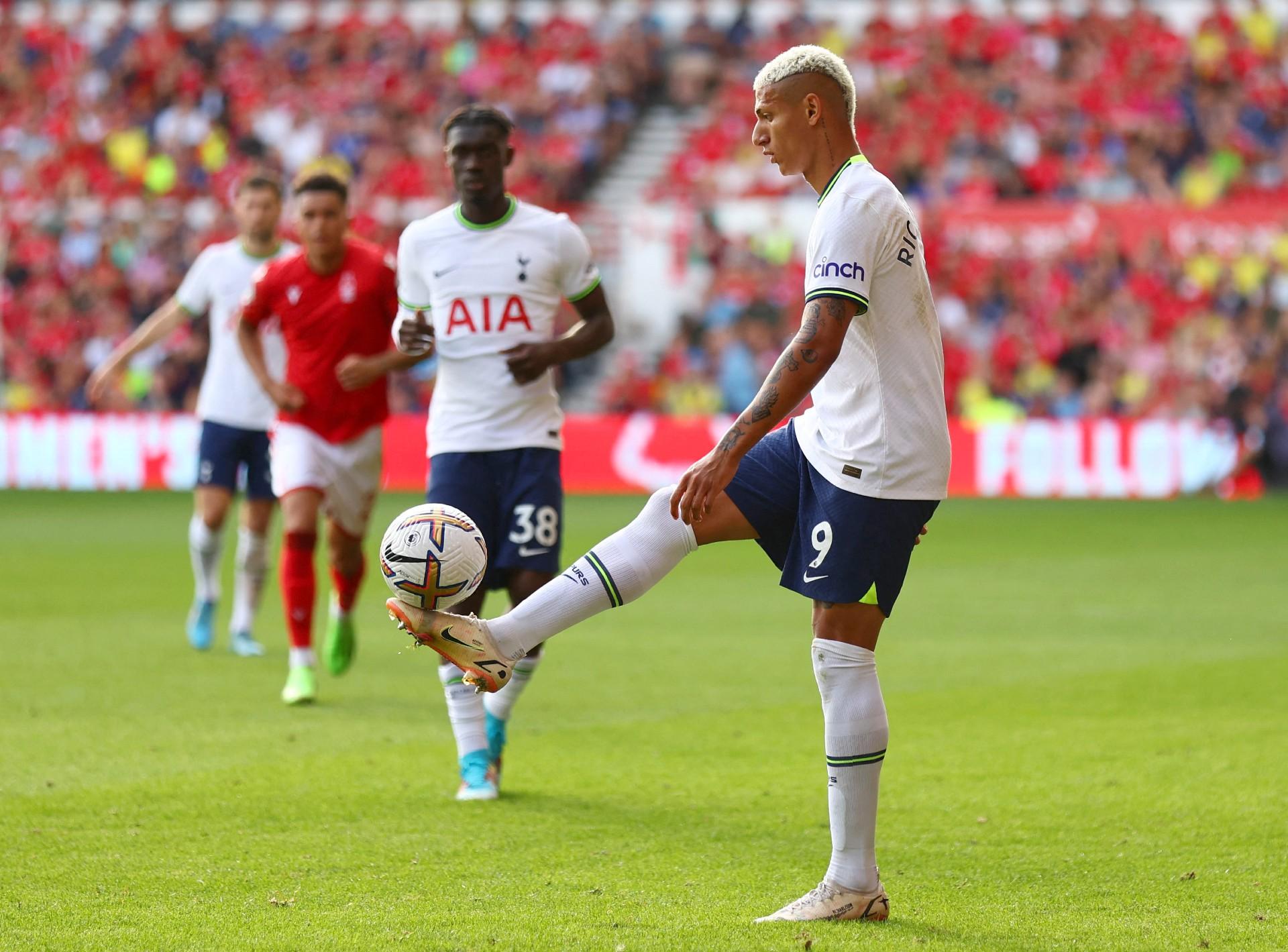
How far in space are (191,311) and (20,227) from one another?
1828cm

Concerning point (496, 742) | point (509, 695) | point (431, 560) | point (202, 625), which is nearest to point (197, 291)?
point (202, 625)

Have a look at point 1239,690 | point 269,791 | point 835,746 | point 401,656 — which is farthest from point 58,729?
point 1239,690

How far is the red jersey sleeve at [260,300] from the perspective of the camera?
8.38 m

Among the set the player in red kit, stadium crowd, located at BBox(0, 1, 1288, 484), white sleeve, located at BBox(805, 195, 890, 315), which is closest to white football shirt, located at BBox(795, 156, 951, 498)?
white sleeve, located at BBox(805, 195, 890, 315)

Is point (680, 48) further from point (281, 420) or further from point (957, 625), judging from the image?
point (281, 420)

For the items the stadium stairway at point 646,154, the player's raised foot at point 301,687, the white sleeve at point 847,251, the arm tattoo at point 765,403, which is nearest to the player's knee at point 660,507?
the arm tattoo at point 765,403

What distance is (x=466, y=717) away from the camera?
20.5 ft

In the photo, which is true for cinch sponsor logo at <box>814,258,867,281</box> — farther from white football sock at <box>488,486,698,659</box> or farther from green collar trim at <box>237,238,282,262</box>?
green collar trim at <box>237,238,282,262</box>

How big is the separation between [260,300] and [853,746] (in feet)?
15.4

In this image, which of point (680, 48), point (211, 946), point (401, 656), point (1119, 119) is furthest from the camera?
point (680, 48)

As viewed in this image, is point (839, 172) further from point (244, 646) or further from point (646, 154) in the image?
point (646, 154)

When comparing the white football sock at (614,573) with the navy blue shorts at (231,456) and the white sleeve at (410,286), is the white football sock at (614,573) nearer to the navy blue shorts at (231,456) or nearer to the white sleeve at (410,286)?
the white sleeve at (410,286)

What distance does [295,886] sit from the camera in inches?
188

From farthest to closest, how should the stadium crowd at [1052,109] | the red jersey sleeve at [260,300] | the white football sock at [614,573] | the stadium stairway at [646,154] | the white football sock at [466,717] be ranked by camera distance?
1. the stadium stairway at [646,154]
2. the stadium crowd at [1052,109]
3. the red jersey sleeve at [260,300]
4. the white football sock at [466,717]
5. the white football sock at [614,573]
